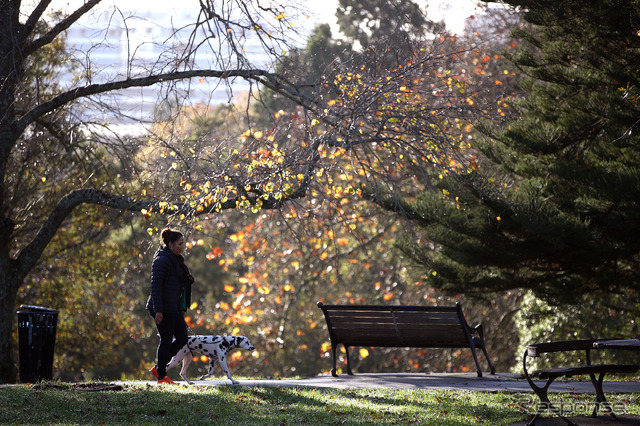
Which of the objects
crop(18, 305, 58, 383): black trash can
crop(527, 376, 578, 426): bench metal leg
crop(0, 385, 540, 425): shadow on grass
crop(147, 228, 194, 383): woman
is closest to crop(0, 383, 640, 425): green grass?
crop(0, 385, 540, 425): shadow on grass

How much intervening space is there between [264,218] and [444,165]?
10404 mm

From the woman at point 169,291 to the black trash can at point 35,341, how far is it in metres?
1.92

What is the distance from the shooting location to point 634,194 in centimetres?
1075

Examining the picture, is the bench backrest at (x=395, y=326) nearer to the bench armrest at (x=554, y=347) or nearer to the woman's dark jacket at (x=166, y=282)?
the woman's dark jacket at (x=166, y=282)

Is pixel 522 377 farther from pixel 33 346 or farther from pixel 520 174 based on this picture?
pixel 33 346

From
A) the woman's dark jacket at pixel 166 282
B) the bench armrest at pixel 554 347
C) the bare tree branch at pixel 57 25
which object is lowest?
the bench armrest at pixel 554 347

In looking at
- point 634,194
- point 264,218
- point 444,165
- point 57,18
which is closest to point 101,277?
point 264,218

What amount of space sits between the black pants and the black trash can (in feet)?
5.89

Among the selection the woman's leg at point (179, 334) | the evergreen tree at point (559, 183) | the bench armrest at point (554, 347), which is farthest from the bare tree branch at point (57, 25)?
the bench armrest at point (554, 347)

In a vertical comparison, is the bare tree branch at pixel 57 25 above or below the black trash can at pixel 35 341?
above

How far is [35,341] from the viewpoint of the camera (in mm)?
10258

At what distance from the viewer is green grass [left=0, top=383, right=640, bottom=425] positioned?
7.21 meters

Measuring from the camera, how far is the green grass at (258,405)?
23.7 ft

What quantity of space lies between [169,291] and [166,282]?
11cm
